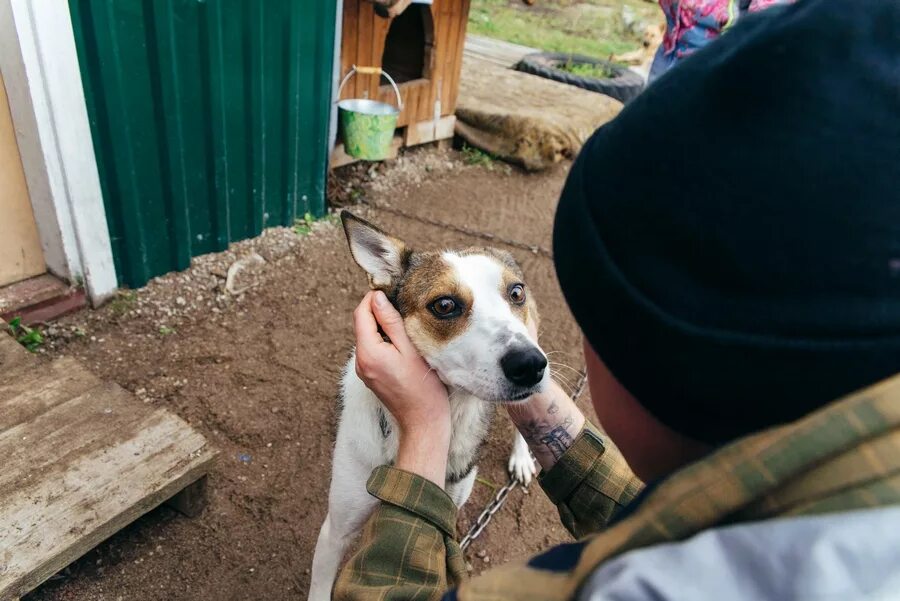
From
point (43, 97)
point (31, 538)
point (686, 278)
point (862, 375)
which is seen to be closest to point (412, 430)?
point (686, 278)

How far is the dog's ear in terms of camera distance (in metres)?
2.11

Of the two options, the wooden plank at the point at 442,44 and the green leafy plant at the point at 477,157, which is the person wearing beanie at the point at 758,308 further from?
the green leafy plant at the point at 477,157

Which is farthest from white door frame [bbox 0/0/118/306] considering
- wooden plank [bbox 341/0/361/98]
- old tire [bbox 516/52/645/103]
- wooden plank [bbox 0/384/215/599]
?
old tire [bbox 516/52/645/103]

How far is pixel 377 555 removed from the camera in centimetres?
124

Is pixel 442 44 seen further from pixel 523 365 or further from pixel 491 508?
pixel 523 365

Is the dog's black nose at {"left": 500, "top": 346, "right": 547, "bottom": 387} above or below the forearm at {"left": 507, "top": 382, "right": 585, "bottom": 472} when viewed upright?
above

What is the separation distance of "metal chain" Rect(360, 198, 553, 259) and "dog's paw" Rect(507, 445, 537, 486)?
2622mm

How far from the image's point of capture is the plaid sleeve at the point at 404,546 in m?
1.20

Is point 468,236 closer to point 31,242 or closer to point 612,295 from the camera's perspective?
point 31,242

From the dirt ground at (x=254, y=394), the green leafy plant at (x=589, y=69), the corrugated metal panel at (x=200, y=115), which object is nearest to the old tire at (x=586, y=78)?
the green leafy plant at (x=589, y=69)

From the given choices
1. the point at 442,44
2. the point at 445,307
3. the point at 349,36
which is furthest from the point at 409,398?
the point at 442,44

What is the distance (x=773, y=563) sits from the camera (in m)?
0.55

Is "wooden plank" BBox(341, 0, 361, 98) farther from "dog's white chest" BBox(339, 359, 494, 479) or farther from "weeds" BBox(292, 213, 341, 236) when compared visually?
"dog's white chest" BBox(339, 359, 494, 479)

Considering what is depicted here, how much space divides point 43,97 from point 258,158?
1.52 meters
